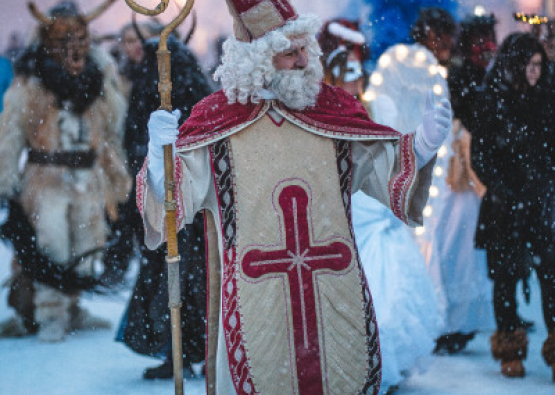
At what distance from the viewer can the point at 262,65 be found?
3637 mm

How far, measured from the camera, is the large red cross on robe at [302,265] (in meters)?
3.59

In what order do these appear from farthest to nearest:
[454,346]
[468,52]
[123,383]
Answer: [468,52] < [454,346] < [123,383]

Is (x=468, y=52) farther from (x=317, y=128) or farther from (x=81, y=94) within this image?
(x=317, y=128)

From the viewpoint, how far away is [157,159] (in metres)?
3.50

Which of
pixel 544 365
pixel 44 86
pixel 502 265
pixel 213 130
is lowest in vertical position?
pixel 544 365

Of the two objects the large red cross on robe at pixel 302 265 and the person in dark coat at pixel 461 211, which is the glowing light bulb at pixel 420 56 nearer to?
the person in dark coat at pixel 461 211

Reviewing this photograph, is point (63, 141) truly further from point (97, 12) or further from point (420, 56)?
point (420, 56)

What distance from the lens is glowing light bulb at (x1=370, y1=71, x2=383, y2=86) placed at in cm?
624

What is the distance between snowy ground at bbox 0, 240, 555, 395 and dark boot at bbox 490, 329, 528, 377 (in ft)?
0.20

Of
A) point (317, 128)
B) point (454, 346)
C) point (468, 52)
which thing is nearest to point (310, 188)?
point (317, 128)

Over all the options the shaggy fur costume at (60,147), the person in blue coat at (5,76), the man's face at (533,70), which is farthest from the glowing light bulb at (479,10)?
the person in blue coat at (5,76)

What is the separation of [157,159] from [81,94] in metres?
3.76

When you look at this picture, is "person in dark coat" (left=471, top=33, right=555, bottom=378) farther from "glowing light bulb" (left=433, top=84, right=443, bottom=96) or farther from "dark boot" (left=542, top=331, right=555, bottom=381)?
"glowing light bulb" (left=433, top=84, right=443, bottom=96)

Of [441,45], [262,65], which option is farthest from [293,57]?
[441,45]
